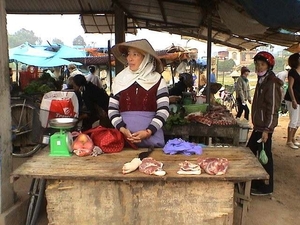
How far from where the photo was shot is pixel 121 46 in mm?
3105

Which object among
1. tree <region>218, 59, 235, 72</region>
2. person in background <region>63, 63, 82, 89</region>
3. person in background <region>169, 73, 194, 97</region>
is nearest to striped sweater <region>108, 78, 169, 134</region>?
person in background <region>169, 73, 194, 97</region>

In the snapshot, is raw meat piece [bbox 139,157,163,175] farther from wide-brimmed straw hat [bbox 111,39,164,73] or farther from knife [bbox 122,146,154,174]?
wide-brimmed straw hat [bbox 111,39,164,73]

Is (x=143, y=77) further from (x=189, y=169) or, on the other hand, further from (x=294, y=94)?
(x=294, y=94)

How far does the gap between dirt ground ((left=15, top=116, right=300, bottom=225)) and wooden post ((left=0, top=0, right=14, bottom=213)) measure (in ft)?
1.77

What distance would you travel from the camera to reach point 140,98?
119 inches

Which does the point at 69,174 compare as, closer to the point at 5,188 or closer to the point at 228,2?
the point at 5,188

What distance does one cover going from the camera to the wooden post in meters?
3.02

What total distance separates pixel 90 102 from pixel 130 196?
3776 millimetres

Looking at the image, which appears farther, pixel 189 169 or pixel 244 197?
pixel 244 197

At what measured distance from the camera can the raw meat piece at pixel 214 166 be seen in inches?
95.7

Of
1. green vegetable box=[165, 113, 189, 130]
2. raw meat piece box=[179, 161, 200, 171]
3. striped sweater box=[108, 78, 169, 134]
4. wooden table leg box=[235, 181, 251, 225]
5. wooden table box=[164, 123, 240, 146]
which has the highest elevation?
striped sweater box=[108, 78, 169, 134]

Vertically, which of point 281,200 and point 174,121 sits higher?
point 174,121

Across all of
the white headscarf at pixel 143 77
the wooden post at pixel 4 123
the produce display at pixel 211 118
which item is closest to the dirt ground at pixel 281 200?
the produce display at pixel 211 118

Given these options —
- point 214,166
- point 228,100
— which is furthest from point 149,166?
point 228,100
